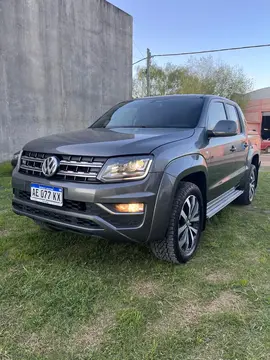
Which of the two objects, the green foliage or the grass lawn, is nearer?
the grass lawn

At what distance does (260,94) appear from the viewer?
30.8 meters

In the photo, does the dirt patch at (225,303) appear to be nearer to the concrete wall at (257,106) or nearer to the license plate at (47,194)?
the license plate at (47,194)

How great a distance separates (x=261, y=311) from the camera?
2.04 meters

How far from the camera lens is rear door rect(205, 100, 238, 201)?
10.1 ft

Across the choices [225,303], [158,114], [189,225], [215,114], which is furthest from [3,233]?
[215,114]

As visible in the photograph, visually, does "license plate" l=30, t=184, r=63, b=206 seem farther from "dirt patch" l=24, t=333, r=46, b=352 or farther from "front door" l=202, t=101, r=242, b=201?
"front door" l=202, t=101, r=242, b=201

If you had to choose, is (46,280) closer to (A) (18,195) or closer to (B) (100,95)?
(A) (18,195)

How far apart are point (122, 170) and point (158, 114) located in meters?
1.39

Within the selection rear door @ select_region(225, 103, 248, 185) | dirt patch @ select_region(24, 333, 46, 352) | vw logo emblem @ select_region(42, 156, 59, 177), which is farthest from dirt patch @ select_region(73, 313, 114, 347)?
rear door @ select_region(225, 103, 248, 185)

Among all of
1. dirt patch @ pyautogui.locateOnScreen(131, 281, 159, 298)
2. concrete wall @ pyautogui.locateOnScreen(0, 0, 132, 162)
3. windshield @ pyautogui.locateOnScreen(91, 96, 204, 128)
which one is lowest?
dirt patch @ pyautogui.locateOnScreen(131, 281, 159, 298)

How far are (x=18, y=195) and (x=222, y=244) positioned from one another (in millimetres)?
2144

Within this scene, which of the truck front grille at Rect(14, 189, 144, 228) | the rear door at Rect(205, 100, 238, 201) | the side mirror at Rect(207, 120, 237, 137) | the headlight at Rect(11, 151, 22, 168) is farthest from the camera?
the rear door at Rect(205, 100, 238, 201)

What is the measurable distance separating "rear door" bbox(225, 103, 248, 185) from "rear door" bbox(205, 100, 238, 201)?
2.0 inches

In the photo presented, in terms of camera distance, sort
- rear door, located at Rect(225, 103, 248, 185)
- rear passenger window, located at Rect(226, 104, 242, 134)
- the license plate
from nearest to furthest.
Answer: the license plate
rear door, located at Rect(225, 103, 248, 185)
rear passenger window, located at Rect(226, 104, 242, 134)
